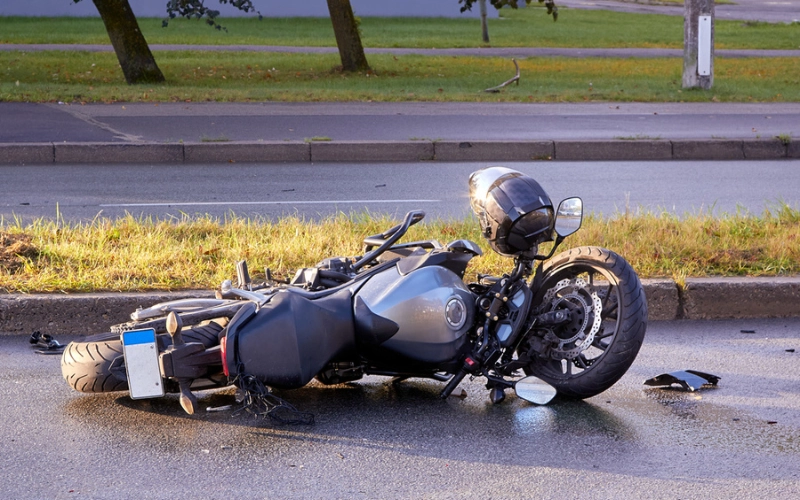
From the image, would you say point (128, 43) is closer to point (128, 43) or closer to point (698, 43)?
point (128, 43)

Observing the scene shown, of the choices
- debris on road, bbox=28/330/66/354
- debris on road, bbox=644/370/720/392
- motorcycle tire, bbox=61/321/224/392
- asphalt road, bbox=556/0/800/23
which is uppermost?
asphalt road, bbox=556/0/800/23

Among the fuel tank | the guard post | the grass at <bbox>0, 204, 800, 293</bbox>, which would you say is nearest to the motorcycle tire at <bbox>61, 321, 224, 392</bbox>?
the fuel tank

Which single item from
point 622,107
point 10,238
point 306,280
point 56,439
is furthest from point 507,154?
point 56,439

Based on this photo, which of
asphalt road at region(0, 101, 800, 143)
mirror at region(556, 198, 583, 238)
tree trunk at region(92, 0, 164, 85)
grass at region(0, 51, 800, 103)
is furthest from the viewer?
tree trunk at region(92, 0, 164, 85)

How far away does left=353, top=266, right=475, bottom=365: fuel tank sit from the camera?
3.88 m

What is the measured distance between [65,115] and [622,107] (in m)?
7.89

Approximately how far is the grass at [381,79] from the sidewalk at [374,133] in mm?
1012

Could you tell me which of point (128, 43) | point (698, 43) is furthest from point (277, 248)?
point (128, 43)

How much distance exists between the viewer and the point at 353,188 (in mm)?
9586

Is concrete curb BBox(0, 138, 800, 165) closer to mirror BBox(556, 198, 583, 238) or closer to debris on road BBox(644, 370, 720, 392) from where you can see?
debris on road BBox(644, 370, 720, 392)

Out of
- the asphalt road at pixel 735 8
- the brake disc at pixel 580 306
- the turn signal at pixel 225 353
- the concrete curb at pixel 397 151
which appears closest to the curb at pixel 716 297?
the brake disc at pixel 580 306

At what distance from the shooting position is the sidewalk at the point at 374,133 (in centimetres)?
1132

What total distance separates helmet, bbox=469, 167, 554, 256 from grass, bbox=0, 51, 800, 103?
11.4 metres

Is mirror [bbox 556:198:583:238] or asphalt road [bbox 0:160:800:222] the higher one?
mirror [bbox 556:198:583:238]
